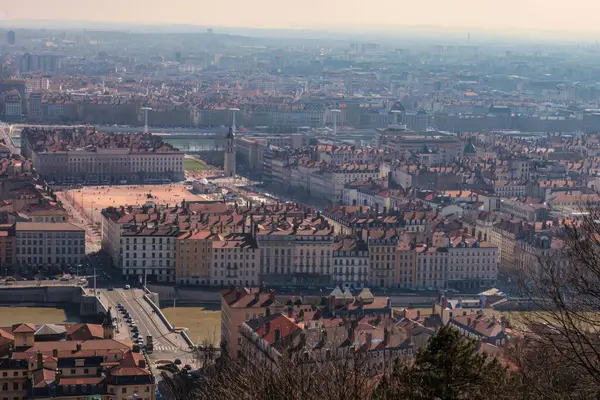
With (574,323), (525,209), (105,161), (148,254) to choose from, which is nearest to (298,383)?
Answer: (574,323)

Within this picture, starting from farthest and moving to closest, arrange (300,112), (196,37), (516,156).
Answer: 1. (196,37)
2. (300,112)
3. (516,156)

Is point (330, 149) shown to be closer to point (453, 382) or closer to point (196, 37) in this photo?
point (453, 382)

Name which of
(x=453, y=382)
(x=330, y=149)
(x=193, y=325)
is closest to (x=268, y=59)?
(x=330, y=149)

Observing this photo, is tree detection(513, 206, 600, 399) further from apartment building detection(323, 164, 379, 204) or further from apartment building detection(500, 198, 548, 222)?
apartment building detection(323, 164, 379, 204)

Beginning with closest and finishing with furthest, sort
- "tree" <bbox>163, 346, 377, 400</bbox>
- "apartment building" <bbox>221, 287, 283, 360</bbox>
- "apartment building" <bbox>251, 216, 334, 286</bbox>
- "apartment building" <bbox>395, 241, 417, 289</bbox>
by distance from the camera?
"tree" <bbox>163, 346, 377, 400</bbox>, "apartment building" <bbox>221, 287, 283, 360</bbox>, "apartment building" <bbox>251, 216, 334, 286</bbox>, "apartment building" <bbox>395, 241, 417, 289</bbox>

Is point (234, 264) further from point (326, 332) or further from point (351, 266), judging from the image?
point (326, 332)

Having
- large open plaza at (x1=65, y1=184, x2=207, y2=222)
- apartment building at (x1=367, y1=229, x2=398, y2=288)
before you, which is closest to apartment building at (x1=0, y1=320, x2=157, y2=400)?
apartment building at (x1=367, y1=229, x2=398, y2=288)
